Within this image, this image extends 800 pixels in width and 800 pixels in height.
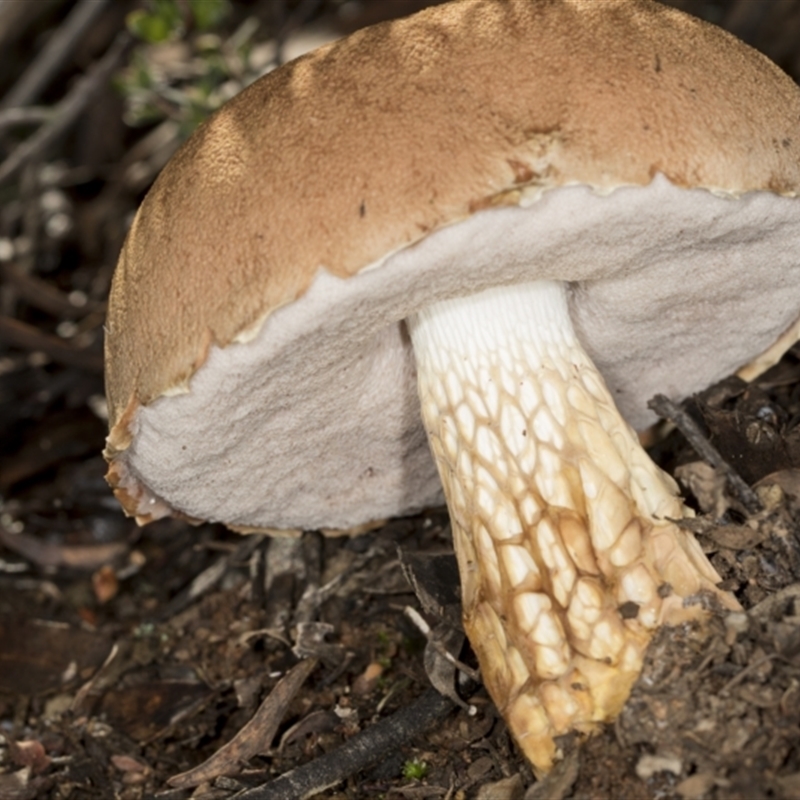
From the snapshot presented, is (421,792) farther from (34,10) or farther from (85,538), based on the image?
(34,10)

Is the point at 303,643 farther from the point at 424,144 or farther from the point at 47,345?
the point at 47,345

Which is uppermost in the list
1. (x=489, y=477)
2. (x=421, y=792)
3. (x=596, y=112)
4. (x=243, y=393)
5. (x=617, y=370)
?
(x=596, y=112)

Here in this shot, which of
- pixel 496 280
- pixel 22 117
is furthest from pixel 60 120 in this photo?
pixel 496 280

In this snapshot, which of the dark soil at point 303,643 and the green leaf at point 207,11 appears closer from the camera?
the dark soil at point 303,643

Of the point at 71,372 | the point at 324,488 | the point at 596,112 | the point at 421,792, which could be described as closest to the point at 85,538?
the point at 71,372

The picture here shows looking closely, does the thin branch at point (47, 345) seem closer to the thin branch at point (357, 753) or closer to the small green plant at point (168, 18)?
the small green plant at point (168, 18)

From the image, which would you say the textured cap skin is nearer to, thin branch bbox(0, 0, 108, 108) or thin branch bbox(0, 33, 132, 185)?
thin branch bbox(0, 33, 132, 185)

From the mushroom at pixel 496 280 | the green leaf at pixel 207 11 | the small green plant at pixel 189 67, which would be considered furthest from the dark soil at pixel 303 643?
the green leaf at pixel 207 11

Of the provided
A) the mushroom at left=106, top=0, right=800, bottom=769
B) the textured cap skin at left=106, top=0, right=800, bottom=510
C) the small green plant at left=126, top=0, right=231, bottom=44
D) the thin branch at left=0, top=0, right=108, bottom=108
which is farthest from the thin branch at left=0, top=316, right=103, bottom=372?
the textured cap skin at left=106, top=0, right=800, bottom=510
